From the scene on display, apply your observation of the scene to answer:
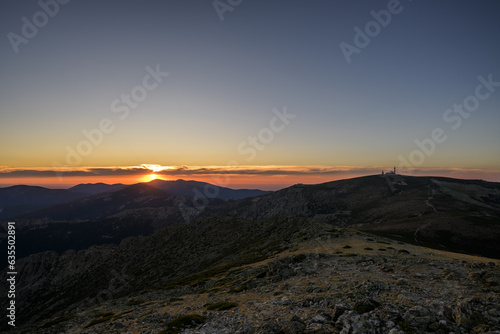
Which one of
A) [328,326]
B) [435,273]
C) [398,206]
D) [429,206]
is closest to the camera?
[328,326]

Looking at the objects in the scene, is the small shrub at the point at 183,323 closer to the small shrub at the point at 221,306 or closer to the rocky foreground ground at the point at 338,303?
the rocky foreground ground at the point at 338,303

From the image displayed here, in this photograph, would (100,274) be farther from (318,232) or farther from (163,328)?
(163,328)

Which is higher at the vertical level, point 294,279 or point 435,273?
point 435,273

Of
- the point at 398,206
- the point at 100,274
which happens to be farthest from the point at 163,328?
the point at 398,206

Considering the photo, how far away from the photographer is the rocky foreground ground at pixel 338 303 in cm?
1479

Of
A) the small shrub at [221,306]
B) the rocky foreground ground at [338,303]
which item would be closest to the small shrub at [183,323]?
the rocky foreground ground at [338,303]

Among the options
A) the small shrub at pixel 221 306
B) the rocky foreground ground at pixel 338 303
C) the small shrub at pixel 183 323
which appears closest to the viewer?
the rocky foreground ground at pixel 338 303

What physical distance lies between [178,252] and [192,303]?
87899 mm

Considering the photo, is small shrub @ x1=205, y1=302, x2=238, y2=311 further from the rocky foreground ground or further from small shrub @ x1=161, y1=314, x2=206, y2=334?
small shrub @ x1=161, y1=314, x2=206, y2=334

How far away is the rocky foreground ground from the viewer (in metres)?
14.8

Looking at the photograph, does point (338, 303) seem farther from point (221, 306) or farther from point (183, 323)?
point (183, 323)

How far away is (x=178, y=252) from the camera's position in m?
110

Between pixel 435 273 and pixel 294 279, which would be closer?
pixel 435 273

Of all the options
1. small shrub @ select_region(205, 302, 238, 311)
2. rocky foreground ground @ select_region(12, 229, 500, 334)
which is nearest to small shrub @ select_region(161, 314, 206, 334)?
rocky foreground ground @ select_region(12, 229, 500, 334)
